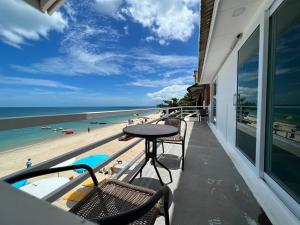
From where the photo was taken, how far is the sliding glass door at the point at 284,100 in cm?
162

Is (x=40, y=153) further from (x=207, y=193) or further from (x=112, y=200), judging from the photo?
(x=112, y=200)

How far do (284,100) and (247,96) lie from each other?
1.11m

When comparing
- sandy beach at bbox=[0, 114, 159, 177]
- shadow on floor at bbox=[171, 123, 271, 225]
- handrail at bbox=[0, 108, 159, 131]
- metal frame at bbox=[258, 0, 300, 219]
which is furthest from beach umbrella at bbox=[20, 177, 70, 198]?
sandy beach at bbox=[0, 114, 159, 177]

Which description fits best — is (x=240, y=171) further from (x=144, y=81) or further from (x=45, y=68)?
(x=45, y=68)

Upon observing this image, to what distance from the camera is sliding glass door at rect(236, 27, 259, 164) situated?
2484 mm

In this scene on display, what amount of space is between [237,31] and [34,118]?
3.47 m

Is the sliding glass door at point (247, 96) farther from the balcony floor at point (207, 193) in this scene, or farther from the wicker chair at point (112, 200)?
the wicker chair at point (112, 200)

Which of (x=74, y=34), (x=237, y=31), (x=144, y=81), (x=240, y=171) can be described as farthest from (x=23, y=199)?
(x=144, y=81)

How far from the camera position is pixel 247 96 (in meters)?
2.83

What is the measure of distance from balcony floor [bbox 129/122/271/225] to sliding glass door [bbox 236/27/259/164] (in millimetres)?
464

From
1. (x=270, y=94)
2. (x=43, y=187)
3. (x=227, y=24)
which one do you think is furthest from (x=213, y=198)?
(x=43, y=187)

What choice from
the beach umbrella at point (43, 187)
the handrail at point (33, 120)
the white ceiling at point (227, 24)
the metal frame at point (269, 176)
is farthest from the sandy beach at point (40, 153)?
the handrail at point (33, 120)

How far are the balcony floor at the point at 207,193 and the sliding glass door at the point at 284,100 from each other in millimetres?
414

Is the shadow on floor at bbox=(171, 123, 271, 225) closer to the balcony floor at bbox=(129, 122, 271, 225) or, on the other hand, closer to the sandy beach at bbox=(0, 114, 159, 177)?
the balcony floor at bbox=(129, 122, 271, 225)
